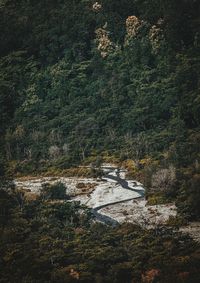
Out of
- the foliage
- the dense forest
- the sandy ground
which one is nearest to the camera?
the foliage

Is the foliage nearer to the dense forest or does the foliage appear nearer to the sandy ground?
the dense forest

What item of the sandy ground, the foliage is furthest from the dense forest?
the sandy ground

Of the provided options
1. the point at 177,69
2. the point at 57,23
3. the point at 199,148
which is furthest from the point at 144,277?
the point at 57,23

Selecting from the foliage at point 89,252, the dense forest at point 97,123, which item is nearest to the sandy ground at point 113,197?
the dense forest at point 97,123

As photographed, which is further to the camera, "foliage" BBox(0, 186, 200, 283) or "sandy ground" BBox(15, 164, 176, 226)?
→ "sandy ground" BBox(15, 164, 176, 226)

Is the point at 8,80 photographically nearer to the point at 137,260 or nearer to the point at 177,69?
the point at 177,69

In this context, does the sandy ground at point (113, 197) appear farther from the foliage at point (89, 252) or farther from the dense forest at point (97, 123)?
the foliage at point (89, 252)

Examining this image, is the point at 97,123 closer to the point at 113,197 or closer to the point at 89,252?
the point at 113,197

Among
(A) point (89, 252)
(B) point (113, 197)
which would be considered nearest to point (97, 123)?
(B) point (113, 197)
